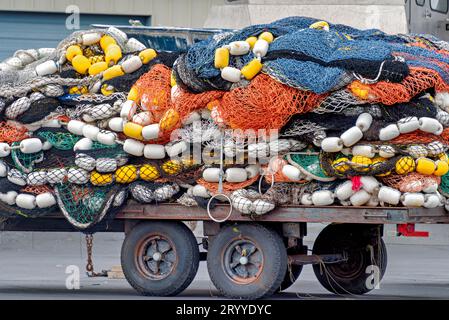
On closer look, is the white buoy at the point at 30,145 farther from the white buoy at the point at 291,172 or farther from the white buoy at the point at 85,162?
the white buoy at the point at 291,172

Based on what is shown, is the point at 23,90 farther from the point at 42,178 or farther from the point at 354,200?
the point at 354,200

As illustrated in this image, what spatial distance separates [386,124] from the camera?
42.9 ft

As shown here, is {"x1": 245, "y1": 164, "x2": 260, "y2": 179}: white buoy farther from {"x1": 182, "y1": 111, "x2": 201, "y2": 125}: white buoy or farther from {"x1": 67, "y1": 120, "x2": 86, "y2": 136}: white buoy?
{"x1": 67, "y1": 120, "x2": 86, "y2": 136}: white buoy

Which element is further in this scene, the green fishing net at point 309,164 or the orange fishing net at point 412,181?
the green fishing net at point 309,164

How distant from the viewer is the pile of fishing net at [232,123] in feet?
43.1

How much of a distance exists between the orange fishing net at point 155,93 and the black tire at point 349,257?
2.52 metres

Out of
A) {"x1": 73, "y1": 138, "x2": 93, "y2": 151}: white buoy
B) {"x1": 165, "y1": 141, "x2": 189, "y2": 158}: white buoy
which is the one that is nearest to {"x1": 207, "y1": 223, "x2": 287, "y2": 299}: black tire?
{"x1": 165, "y1": 141, "x2": 189, "y2": 158}: white buoy

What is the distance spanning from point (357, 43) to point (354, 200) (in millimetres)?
1602

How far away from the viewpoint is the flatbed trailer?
1346 centimetres

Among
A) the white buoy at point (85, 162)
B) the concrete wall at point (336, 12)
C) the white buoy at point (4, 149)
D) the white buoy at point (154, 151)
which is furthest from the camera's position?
the concrete wall at point (336, 12)

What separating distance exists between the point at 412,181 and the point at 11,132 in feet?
14.0

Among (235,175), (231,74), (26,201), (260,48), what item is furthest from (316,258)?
(26,201)

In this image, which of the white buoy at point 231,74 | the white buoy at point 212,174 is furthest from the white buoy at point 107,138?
the white buoy at point 231,74

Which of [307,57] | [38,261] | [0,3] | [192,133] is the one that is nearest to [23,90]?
[192,133]
